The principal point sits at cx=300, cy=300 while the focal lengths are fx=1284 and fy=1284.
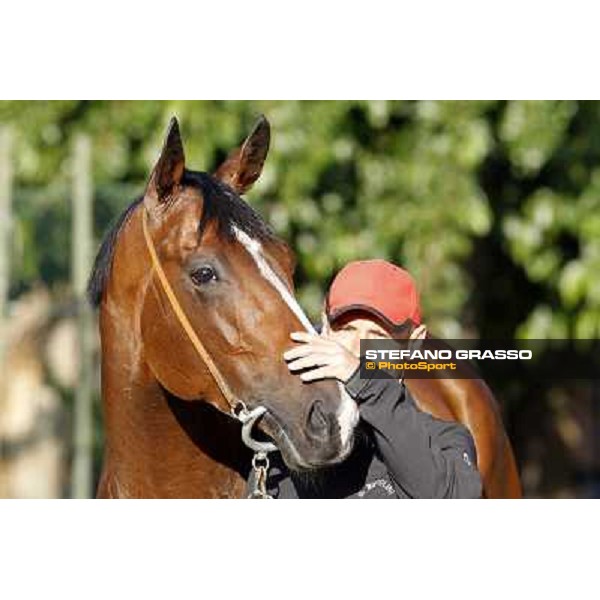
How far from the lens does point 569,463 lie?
6.17 m

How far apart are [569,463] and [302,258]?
1874 millimetres

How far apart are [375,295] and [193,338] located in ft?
1.13

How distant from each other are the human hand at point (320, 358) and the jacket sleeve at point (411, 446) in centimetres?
3

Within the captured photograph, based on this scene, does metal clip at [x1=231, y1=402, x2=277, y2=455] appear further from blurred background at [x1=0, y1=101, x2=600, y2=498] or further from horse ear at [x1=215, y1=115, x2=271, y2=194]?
blurred background at [x1=0, y1=101, x2=600, y2=498]

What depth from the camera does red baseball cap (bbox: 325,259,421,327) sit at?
2.05 meters

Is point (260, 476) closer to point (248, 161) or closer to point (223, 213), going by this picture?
point (223, 213)

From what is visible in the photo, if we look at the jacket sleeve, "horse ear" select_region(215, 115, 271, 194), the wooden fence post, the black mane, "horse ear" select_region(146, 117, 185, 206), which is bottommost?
the jacket sleeve

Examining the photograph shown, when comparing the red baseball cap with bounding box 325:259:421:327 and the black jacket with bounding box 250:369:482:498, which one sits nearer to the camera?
the black jacket with bounding box 250:369:482:498

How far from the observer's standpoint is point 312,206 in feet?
17.0

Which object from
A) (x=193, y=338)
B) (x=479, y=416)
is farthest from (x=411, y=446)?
(x=479, y=416)

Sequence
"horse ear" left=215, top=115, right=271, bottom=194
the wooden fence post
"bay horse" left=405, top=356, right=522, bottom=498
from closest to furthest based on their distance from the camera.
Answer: "horse ear" left=215, top=115, right=271, bottom=194 → "bay horse" left=405, top=356, right=522, bottom=498 → the wooden fence post

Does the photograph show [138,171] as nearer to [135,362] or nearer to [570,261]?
[570,261]

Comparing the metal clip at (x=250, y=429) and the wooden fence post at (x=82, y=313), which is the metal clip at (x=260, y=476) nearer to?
the metal clip at (x=250, y=429)

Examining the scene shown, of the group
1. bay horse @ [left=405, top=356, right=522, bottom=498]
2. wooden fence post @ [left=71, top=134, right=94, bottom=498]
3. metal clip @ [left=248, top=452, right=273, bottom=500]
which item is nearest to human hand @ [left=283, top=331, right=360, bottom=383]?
metal clip @ [left=248, top=452, right=273, bottom=500]
